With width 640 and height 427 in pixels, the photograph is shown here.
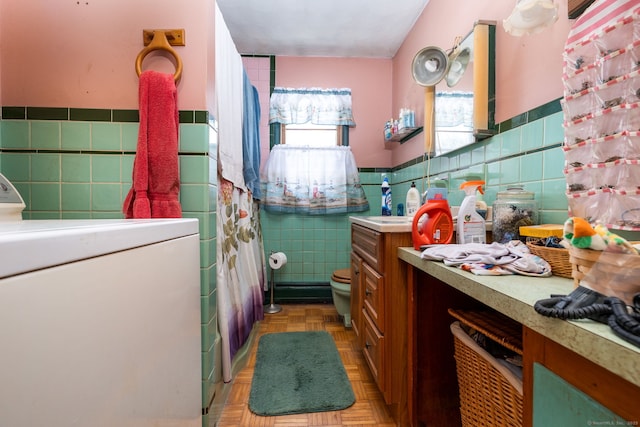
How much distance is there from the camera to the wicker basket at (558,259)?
0.74 meters

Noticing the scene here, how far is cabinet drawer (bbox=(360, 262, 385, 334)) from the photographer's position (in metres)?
1.26

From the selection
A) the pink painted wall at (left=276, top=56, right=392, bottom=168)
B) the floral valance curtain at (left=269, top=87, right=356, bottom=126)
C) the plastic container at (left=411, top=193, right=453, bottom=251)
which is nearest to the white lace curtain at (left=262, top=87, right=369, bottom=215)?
the floral valance curtain at (left=269, top=87, right=356, bottom=126)

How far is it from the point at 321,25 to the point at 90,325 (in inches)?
98.7

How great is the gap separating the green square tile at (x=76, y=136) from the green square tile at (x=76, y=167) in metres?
0.04

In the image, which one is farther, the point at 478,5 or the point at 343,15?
the point at 343,15

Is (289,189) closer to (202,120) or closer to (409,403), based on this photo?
(202,120)

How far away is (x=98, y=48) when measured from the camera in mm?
1194

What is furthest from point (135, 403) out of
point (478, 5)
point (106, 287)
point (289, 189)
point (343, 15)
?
point (343, 15)

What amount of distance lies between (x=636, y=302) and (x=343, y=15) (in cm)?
240

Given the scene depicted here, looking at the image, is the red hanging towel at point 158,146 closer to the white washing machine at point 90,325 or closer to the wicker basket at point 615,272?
the white washing machine at point 90,325

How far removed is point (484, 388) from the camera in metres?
0.83

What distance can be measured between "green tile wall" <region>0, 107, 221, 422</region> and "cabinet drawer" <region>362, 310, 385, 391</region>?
69 cm

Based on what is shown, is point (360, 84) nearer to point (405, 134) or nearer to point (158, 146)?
point (405, 134)

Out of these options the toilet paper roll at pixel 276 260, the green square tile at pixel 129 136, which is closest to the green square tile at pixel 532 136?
the green square tile at pixel 129 136
